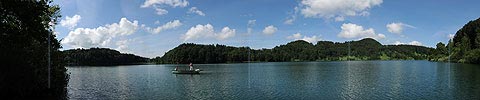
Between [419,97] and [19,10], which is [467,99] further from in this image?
[19,10]

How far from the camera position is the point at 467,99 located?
30031 mm

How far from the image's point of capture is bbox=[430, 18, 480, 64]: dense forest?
389ft

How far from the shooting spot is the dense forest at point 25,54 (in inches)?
922

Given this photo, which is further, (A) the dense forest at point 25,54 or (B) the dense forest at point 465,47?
(B) the dense forest at point 465,47

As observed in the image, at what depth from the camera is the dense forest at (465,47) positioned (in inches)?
4667

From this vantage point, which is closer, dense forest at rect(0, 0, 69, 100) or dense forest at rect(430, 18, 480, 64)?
dense forest at rect(0, 0, 69, 100)

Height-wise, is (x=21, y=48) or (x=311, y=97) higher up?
(x=21, y=48)

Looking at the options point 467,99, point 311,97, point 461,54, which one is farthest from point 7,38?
point 461,54

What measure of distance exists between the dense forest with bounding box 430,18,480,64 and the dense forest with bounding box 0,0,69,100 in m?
119

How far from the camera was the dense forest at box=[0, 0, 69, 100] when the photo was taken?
23406 mm

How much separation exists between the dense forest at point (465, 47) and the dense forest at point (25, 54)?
119088 millimetres

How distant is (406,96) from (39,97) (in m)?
32.7

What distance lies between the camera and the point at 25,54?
27188 mm

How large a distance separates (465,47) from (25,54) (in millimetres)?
149244
